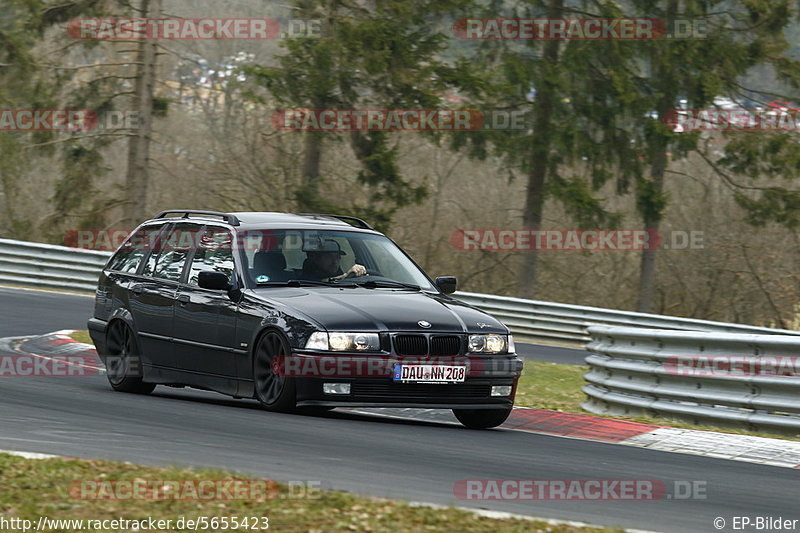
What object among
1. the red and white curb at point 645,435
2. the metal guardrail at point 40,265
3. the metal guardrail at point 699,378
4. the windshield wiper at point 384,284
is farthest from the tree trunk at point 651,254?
the windshield wiper at point 384,284

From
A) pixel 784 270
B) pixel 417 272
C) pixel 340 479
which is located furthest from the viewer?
pixel 784 270

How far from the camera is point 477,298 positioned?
982 inches

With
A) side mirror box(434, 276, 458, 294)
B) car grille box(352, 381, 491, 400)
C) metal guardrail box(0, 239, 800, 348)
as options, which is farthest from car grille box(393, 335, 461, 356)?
metal guardrail box(0, 239, 800, 348)

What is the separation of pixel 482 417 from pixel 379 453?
240cm

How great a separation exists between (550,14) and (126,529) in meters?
29.1

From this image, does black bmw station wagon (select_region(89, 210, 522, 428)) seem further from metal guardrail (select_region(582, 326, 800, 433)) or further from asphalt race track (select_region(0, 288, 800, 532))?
metal guardrail (select_region(582, 326, 800, 433))

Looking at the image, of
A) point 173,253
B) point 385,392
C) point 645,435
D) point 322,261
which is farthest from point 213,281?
point 645,435

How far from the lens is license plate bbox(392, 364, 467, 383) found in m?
9.91

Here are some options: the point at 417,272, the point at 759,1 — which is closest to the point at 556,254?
the point at 759,1

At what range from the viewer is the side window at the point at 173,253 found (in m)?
11.7

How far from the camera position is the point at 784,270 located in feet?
119

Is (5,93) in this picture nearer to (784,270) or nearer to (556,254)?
(556,254)

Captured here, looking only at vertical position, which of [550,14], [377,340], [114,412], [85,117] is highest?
[550,14]

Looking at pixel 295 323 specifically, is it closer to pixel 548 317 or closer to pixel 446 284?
pixel 446 284
